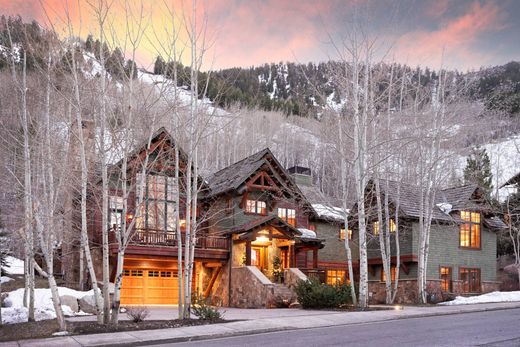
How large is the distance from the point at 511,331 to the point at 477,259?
21.5m

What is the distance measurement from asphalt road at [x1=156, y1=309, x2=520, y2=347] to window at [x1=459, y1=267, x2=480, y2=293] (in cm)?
1678

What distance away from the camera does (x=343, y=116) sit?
2795 centimetres

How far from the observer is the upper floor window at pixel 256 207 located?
31406 mm

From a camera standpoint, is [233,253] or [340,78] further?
[233,253]

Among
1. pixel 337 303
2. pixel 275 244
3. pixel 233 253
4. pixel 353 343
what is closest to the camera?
pixel 353 343

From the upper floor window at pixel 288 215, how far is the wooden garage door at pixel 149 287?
24.9 feet

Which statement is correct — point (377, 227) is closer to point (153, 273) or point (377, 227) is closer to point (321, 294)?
point (321, 294)

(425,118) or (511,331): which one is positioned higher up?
(425,118)

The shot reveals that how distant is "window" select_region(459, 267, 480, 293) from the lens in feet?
107

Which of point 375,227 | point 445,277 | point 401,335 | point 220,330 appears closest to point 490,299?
point 445,277

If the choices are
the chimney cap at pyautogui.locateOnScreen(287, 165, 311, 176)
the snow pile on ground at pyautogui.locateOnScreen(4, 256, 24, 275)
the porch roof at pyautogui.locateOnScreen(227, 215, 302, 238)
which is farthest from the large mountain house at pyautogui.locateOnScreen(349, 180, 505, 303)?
the snow pile on ground at pyautogui.locateOnScreen(4, 256, 24, 275)

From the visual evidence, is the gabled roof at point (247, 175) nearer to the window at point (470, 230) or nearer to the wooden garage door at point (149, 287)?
the wooden garage door at point (149, 287)

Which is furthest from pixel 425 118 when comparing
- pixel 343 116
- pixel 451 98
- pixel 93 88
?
pixel 93 88

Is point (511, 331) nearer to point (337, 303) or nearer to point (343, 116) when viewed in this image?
point (337, 303)
